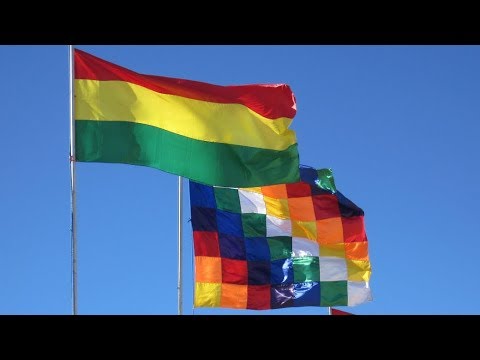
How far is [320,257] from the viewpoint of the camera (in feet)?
79.5

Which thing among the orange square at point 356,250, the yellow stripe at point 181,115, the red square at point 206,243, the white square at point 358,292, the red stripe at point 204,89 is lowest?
the white square at point 358,292

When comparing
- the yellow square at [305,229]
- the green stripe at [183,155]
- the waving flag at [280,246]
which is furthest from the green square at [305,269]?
the green stripe at [183,155]

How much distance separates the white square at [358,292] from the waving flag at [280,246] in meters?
0.03

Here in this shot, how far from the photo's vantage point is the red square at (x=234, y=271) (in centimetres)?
2180

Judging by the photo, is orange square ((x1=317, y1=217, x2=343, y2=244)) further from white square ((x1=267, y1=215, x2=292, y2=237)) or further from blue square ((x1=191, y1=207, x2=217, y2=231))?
blue square ((x1=191, y1=207, x2=217, y2=231))

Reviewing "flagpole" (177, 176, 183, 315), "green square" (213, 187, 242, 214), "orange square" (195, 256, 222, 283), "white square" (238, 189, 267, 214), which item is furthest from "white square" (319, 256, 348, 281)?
"flagpole" (177, 176, 183, 315)

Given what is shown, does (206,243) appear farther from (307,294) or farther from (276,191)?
(307,294)

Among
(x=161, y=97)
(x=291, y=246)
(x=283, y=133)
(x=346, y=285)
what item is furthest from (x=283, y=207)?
(x=161, y=97)

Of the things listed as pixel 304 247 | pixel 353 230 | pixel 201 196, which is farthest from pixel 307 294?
pixel 201 196

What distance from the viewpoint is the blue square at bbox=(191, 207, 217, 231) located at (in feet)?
70.7

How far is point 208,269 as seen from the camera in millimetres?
21484

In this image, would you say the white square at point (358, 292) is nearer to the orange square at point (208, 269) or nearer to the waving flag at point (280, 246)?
the waving flag at point (280, 246)

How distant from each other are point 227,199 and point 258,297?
2503 millimetres
